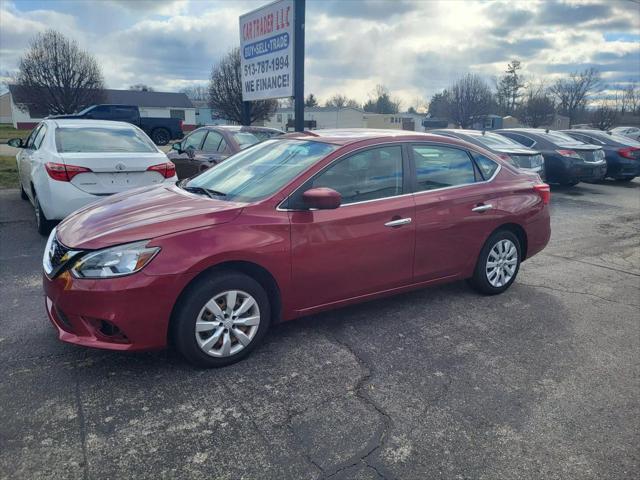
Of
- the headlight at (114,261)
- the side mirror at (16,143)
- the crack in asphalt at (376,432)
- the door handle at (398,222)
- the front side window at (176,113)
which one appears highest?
the front side window at (176,113)

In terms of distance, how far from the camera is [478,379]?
3361 mm

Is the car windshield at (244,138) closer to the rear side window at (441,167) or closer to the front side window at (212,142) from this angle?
the front side window at (212,142)

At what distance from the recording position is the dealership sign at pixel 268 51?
938 cm

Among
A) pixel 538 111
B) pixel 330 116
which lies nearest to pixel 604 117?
pixel 538 111

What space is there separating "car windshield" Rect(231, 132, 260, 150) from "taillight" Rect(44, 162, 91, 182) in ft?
9.69

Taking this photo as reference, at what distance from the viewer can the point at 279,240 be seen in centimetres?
346

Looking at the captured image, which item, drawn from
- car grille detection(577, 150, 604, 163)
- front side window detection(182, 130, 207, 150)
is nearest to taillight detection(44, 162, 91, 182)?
front side window detection(182, 130, 207, 150)

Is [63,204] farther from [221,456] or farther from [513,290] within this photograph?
[513,290]

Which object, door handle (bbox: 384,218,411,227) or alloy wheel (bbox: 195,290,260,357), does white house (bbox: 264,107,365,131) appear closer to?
door handle (bbox: 384,218,411,227)

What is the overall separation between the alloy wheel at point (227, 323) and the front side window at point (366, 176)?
1027 mm

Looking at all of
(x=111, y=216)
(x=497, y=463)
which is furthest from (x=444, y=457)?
(x=111, y=216)

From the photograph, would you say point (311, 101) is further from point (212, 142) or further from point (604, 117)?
point (212, 142)

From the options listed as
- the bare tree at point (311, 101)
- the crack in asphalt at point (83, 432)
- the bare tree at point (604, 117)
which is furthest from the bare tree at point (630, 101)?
the crack in asphalt at point (83, 432)

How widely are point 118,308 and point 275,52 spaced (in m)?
8.05
